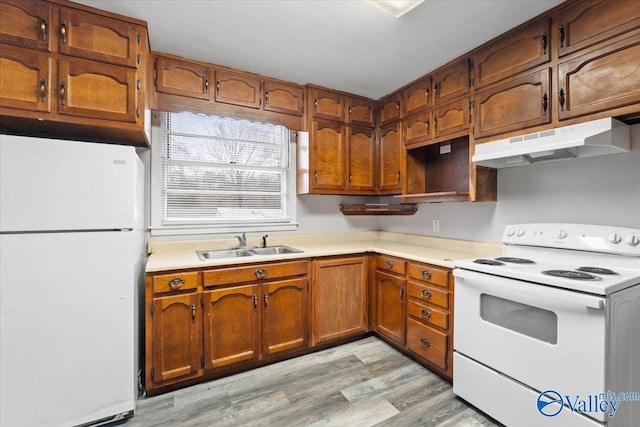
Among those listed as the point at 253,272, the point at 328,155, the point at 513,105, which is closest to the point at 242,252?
the point at 253,272

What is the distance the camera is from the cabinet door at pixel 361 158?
9.99ft

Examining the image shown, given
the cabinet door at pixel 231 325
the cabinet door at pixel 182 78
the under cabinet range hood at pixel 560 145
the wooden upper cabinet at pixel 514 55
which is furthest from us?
the cabinet door at pixel 182 78

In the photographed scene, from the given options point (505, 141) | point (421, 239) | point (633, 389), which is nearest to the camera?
point (633, 389)

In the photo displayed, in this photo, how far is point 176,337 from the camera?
1.97 metres

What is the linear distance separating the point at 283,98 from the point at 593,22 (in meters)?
2.13

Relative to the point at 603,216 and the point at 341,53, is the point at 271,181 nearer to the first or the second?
the point at 341,53

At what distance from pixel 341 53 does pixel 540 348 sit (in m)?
2.27

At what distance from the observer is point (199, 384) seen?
6.85 feet

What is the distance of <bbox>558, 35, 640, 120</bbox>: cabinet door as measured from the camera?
1456mm

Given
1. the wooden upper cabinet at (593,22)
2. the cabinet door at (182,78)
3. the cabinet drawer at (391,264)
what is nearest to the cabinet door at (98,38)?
the cabinet door at (182,78)

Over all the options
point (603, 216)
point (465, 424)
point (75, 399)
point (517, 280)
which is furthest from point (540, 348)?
point (75, 399)

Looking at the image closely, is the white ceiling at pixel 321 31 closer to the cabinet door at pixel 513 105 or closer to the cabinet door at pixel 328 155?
the cabinet door at pixel 513 105

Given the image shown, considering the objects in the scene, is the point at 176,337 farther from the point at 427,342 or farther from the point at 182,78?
the point at 182,78

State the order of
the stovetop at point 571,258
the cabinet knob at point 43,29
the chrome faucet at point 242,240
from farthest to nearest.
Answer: the chrome faucet at point 242,240
the cabinet knob at point 43,29
the stovetop at point 571,258
